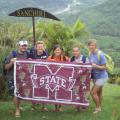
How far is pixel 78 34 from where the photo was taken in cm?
2570

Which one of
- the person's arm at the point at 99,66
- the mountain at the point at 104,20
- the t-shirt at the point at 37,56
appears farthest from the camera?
the mountain at the point at 104,20

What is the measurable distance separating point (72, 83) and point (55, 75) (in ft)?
1.40

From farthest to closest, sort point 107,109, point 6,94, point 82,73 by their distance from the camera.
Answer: point 6,94, point 107,109, point 82,73

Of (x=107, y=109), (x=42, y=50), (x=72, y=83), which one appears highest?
(x=42, y=50)

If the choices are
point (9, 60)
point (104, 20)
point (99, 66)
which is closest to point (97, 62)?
point (99, 66)

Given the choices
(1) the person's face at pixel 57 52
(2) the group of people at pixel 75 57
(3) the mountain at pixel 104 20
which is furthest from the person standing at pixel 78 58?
(3) the mountain at pixel 104 20

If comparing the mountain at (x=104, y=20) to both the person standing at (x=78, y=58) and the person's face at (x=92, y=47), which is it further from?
the person's face at (x=92, y=47)

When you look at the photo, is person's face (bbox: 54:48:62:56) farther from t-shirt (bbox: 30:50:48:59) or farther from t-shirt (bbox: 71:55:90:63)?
t-shirt (bbox: 71:55:90:63)

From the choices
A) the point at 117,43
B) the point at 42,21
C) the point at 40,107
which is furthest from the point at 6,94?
the point at 117,43

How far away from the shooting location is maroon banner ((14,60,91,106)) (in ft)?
33.9

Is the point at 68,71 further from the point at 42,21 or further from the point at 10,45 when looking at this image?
the point at 42,21

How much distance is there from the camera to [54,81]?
10.4m

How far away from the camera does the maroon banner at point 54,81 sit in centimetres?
1034

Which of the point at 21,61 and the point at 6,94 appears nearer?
the point at 21,61
